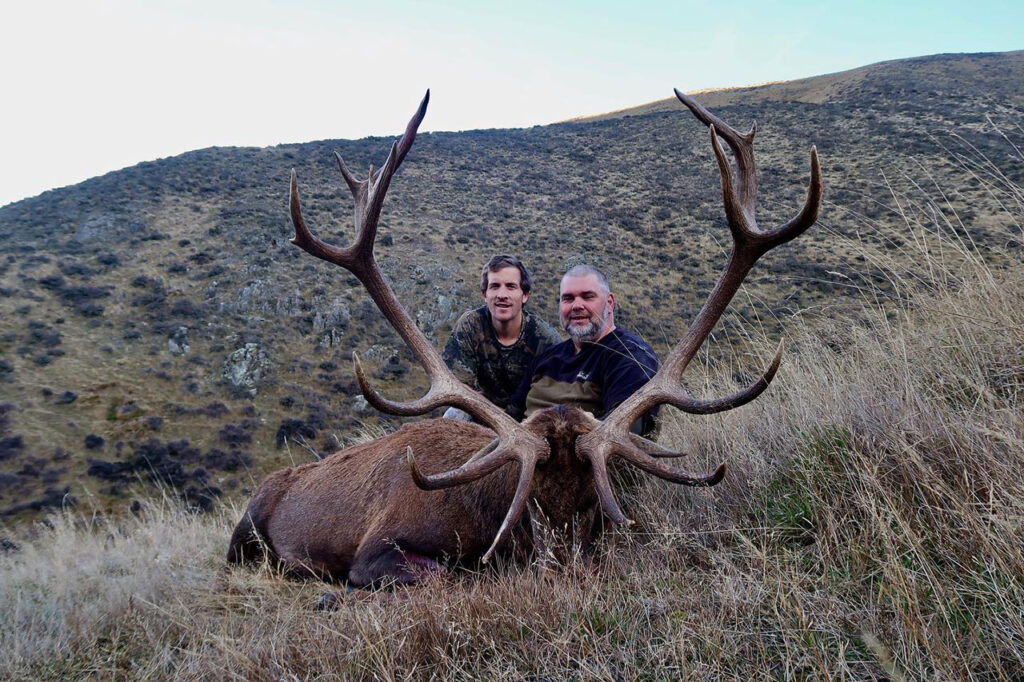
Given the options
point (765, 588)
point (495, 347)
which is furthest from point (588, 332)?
point (765, 588)

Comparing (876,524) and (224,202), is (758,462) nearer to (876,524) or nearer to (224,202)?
(876,524)

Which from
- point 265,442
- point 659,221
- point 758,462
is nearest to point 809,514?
point 758,462

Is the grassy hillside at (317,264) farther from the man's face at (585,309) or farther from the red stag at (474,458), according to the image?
the man's face at (585,309)

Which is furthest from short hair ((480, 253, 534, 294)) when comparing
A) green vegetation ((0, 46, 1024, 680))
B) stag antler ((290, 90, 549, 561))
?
stag antler ((290, 90, 549, 561))

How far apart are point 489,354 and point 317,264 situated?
24.0m

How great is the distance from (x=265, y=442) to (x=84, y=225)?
20929 mm

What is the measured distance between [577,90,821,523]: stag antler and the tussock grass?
35 centimetres

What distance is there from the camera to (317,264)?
2814 cm

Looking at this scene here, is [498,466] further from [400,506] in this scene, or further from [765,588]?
[765,588]

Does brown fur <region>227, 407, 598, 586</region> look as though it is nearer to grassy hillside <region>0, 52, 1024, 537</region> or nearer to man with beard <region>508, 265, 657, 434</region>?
man with beard <region>508, 265, 657, 434</region>

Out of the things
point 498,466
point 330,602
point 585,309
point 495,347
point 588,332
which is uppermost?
point 585,309

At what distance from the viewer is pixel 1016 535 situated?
6.11ft

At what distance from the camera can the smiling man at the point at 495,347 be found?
6.14 metres

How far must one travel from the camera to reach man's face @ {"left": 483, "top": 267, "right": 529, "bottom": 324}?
5.86 meters
